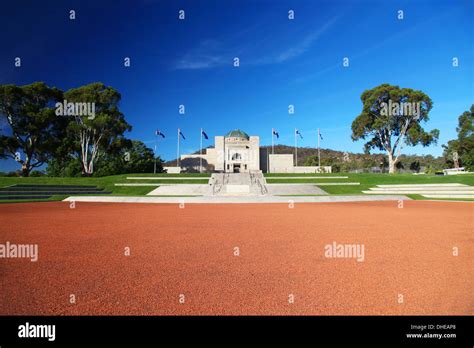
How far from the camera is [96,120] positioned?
45656mm

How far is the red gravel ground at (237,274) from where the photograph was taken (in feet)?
13.2

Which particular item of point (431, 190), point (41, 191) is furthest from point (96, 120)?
point (431, 190)

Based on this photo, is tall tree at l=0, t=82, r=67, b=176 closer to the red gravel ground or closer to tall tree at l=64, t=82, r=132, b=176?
tall tree at l=64, t=82, r=132, b=176

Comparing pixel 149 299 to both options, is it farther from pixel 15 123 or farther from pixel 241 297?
pixel 15 123

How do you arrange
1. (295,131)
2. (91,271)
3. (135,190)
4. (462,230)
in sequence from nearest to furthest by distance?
(91,271)
(462,230)
(135,190)
(295,131)

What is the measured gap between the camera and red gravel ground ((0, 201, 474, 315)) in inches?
158

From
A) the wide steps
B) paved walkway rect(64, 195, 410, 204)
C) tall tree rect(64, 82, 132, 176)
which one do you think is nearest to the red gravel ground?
paved walkway rect(64, 195, 410, 204)

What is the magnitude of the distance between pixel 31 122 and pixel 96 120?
10491 mm

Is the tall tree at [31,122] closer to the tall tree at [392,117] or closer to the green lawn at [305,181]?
the green lawn at [305,181]

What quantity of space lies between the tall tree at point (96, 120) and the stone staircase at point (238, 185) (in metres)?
20.4

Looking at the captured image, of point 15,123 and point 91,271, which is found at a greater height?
point 15,123
